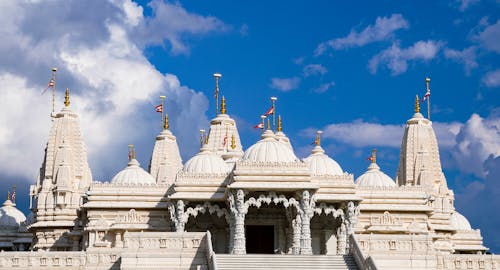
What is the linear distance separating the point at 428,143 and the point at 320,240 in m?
19.7

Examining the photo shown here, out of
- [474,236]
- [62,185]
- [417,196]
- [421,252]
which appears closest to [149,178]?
[62,185]

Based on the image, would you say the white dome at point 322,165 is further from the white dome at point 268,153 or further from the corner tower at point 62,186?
the corner tower at point 62,186

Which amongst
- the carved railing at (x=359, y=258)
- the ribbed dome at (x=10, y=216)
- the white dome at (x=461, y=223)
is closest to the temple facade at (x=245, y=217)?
the carved railing at (x=359, y=258)

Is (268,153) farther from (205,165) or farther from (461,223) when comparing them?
(461,223)

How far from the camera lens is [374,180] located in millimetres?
58375

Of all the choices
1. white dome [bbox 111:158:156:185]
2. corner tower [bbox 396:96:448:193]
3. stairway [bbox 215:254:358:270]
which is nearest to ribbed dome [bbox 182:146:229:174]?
white dome [bbox 111:158:156:185]

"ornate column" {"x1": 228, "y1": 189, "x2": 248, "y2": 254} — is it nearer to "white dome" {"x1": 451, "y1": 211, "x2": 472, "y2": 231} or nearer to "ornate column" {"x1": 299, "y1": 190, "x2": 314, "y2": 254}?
"ornate column" {"x1": 299, "y1": 190, "x2": 314, "y2": 254}

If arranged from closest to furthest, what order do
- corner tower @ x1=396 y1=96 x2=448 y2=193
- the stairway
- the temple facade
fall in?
the stairway
the temple facade
corner tower @ x1=396 y1=96 x2=448 y2=193

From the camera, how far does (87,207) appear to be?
54.8m

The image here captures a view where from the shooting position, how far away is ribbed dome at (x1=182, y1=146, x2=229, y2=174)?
54.5 m

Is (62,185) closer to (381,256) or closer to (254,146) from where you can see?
(254,146)

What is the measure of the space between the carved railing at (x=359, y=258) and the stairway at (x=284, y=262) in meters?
0.28

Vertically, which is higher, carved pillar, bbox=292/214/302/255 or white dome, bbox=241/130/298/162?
white dome, bbox=241/130/298/162

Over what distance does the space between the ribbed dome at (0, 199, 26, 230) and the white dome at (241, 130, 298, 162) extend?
34.9 meters
